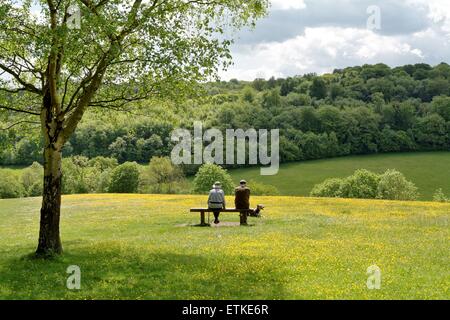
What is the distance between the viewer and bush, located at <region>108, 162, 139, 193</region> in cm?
10925

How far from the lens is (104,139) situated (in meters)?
141

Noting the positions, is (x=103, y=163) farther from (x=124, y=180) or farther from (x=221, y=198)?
(x=221, y=198)

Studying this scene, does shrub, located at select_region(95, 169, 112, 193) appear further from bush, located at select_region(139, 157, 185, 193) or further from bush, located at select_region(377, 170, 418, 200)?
bush, located at select_region(377, 170, 418, 200)

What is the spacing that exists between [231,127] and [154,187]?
41513 millimetres

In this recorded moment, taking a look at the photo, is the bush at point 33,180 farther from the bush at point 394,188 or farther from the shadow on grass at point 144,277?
the shadow on grass at point 144,277

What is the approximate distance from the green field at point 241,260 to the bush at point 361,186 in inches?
2648

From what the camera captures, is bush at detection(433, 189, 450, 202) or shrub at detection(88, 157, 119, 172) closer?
bush at detection(433, 189, 450, 202)

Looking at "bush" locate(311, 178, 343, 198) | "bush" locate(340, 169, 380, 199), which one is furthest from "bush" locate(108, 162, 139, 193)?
"bush" locate(340, 169, 380, 199)

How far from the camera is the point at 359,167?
122 meters

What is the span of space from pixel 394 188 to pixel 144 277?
83879 mm

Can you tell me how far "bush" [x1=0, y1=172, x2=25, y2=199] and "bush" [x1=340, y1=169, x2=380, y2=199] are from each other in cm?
7869

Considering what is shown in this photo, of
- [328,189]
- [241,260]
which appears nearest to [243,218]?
[241,260]

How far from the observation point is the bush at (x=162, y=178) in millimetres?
111125
